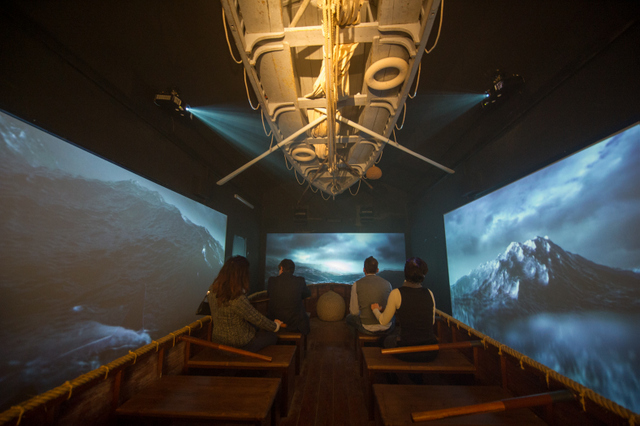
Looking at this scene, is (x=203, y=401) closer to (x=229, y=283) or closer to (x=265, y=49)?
(x=229, y=283)

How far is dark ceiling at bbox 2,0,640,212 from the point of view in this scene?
166 cm

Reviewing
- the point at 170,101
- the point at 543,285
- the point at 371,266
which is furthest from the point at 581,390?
the point at 170,101

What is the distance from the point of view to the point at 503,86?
2.27m

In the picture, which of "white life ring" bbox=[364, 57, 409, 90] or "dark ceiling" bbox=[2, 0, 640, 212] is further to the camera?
"white life ring" bbox=[364, 57, 409, 90]

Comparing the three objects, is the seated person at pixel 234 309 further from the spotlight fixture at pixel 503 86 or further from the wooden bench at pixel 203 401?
the spotlight fixture at pixel 503 86

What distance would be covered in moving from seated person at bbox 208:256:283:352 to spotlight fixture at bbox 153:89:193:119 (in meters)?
1.90

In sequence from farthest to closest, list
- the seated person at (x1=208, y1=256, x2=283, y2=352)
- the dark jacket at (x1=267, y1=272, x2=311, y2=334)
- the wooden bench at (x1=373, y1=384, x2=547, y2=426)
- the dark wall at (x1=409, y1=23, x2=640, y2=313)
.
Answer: the dark jacket at (x1=267, y1=272, x2=311, y2=334), the seated person at (x1=208, y1=256, x2=283, y2=352), the dark wall at (x1=409, y1=23, x2=640, y2=313), the wooden bench at (x1=373, y1=384, x2=547, y2=426)

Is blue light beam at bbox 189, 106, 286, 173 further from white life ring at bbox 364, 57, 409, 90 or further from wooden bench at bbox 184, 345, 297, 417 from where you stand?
wooden bench at bbox 184, 345, 297, 417

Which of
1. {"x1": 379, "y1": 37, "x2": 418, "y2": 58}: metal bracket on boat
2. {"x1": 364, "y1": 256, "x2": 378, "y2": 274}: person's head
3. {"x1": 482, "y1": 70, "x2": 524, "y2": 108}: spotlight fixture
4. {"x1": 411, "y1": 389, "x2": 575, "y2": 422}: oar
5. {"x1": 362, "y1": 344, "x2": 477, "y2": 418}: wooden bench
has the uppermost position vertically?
{"x1": 482, "y1": 70, "x2": 524, "y2": 108}: spotlight fixture

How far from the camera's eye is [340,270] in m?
6.68

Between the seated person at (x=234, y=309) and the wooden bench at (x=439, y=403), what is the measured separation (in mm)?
1109

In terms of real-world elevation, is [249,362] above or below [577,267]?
below

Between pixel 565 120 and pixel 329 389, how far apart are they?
3313mm

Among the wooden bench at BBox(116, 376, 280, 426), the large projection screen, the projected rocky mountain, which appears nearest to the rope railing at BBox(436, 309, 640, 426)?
the projected rocky mountain
